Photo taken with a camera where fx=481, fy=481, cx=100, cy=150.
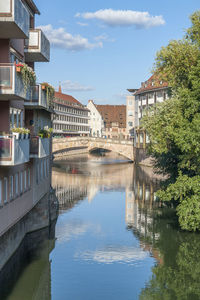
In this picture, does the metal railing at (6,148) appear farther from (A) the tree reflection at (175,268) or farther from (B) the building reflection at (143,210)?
(B) the building reflection at (143,210)

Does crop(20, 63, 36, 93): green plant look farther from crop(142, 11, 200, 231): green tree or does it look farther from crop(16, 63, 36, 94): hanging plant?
crop(142, 11, 200, 231): green tree

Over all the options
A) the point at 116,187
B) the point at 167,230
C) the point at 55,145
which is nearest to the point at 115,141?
the point at 55,145

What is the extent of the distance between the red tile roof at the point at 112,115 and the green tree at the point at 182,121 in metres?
148

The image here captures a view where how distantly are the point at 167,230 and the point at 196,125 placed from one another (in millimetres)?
9670

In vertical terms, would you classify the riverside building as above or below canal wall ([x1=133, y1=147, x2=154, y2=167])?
above

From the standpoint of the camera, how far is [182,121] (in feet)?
97.8

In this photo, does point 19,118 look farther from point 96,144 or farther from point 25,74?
point 96,144

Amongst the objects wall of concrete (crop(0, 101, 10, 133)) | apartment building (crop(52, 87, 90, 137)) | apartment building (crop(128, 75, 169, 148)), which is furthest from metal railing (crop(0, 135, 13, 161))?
apartment building (crop(52, 87, 90, 137))

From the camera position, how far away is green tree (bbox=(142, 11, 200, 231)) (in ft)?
94.3

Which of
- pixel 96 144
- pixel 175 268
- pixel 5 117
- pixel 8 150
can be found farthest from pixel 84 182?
pixel 8 150

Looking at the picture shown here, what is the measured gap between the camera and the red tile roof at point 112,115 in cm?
18331

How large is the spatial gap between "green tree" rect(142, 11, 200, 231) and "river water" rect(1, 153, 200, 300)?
271 cm

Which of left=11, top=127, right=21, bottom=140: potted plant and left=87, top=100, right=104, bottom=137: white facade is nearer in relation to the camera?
left=11, top=127, right=21, bottom=140: potted plant

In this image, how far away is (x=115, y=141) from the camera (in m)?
99.7
